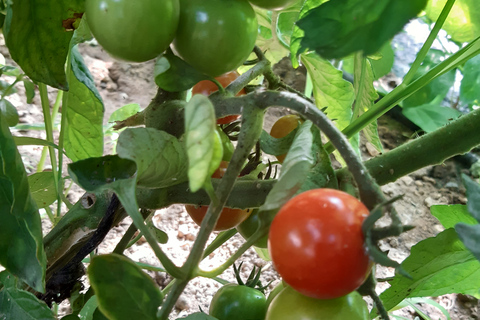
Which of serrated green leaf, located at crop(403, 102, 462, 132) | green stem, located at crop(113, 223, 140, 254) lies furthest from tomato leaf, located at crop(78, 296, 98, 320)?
serrated green leaf, located at crop(403, 102, 462, 132)

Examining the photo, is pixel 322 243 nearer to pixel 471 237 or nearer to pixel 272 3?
pixel 471 237

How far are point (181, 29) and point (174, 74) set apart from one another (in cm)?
4

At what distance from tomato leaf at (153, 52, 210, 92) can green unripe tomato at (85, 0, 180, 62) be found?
0.04 feet

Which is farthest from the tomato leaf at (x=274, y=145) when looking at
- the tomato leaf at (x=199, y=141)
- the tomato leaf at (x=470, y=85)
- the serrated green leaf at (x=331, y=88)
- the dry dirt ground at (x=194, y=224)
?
the tomato leaf at (x=470, y=85)

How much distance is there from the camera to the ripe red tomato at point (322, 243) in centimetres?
21

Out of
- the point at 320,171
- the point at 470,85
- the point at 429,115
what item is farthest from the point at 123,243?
the point at 429,115

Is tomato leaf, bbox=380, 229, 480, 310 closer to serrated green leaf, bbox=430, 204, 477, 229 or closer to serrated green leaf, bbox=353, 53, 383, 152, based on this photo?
serrated green leaf, bbox=430, 204, 477, 229

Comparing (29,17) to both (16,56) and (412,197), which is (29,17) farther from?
(412,197)

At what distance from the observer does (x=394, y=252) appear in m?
1.15

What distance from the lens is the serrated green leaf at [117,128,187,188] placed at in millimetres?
252

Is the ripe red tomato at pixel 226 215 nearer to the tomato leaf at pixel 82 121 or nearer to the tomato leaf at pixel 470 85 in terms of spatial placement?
the tomato leaf at pixel 82 121

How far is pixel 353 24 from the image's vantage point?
210mm

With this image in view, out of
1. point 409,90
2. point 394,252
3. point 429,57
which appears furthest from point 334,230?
point 429,57

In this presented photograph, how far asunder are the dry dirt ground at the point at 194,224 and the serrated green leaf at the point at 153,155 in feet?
1.69
